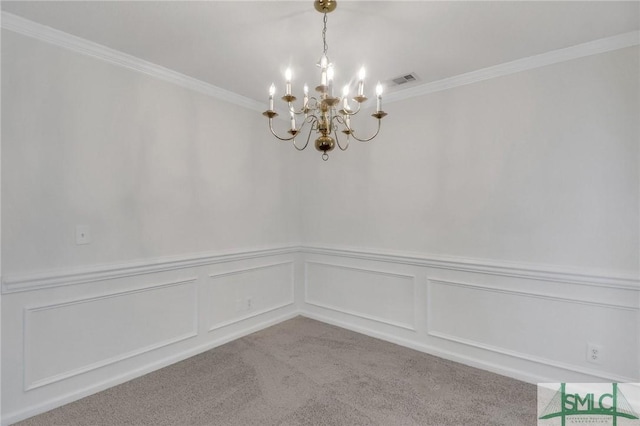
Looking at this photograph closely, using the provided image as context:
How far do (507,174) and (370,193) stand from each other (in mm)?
1258

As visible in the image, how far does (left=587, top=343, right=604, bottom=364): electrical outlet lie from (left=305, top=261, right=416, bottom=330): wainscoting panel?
4.24 feet

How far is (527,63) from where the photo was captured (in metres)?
2.47

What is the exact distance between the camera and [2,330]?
194 cm

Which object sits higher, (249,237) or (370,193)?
(370,193)

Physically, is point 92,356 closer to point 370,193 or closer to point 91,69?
point 91,69

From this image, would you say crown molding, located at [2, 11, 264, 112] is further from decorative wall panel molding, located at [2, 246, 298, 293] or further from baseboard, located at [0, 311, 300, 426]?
baseboard, located at [0, 311, 300, 426]

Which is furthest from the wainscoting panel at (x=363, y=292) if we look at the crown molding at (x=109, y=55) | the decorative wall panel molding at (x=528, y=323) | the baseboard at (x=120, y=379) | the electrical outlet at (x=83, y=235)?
the electrical outlet at (x=83, y=235)

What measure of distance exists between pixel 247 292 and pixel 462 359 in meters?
2.15

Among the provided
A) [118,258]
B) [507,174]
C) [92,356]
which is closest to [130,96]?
[118,258]

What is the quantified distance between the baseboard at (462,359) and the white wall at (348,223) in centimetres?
2

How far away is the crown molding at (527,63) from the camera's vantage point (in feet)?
7.06

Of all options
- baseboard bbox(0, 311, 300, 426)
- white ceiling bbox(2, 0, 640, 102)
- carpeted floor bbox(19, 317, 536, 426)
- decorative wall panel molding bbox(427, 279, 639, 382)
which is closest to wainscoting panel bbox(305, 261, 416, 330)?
decorative wall panel molding bbox(427, 279, 639, 382)

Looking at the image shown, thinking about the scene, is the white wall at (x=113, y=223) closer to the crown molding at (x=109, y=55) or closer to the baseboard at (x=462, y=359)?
the crown molding at (x=109, y=55)

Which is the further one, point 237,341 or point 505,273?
point 237,341
